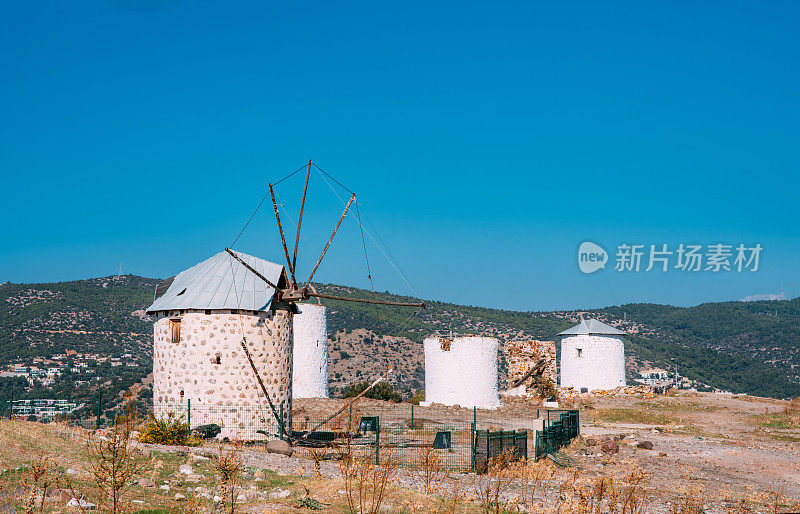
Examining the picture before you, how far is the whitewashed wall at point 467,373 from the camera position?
3797cm

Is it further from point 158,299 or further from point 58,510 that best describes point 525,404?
point 58,510

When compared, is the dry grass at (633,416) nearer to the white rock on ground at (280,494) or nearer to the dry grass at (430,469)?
the dry grass at (430,469)

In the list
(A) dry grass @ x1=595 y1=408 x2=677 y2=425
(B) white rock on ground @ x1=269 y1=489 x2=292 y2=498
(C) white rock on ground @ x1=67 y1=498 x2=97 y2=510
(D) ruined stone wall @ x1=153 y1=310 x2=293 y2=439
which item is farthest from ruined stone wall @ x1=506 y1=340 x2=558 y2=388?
(C) white rock on ground @ x1=67 y1=498 x2=97 y2=510

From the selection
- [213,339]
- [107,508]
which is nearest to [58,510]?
[107,508]

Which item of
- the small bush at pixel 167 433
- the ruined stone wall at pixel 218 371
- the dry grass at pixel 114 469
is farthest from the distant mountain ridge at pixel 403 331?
the dry grass at pixel 114 469

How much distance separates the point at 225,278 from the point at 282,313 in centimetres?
213

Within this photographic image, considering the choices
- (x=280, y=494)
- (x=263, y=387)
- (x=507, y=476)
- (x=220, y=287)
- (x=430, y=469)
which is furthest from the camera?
(x=220, y=287)

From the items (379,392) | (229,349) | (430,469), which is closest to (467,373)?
(379,392)

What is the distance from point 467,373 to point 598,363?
14.1m

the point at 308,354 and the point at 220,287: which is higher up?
the point at 220,287

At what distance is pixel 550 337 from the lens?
93250 millimetres

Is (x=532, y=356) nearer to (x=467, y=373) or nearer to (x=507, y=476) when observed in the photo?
(x=467, y=373)

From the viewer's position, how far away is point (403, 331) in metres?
83.5

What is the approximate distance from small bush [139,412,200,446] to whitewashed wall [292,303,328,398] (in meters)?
17.2
